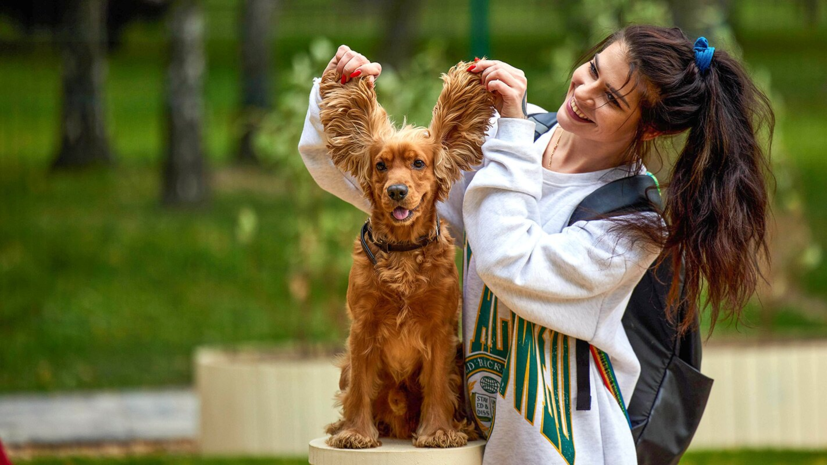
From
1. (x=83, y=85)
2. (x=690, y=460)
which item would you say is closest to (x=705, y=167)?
(x=690, y=460)

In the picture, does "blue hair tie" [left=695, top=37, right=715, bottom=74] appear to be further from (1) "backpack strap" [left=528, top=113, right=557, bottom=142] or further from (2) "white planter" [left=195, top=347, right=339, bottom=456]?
(2) "white planter" [left=195, top=347, right=339, bottom=456]

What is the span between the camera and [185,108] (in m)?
8.91

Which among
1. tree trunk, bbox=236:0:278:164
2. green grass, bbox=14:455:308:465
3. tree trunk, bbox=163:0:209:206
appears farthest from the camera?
tree trunk, bbox=236:0:278:164

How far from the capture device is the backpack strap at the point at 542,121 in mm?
2783

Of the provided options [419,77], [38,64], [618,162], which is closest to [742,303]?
[618,162]

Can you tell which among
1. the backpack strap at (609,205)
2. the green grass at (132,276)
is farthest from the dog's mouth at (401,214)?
the green grass at (132,276)

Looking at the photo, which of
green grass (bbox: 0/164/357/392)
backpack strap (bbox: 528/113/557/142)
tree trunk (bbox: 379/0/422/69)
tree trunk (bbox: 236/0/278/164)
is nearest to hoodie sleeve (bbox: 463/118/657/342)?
backpack strap (bbox: 528/113/557/142)

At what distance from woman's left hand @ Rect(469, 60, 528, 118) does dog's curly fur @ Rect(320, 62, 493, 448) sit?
0.03 meters

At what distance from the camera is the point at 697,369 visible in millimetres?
2713

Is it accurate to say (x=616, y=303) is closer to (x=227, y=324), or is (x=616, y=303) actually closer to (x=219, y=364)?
(x=219, y=364)

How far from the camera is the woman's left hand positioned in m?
2.39

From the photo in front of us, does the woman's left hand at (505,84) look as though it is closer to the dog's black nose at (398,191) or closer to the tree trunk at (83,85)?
the dog's black nose at (398,191)

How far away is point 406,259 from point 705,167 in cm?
83

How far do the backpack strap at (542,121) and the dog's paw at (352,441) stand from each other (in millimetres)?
1020
